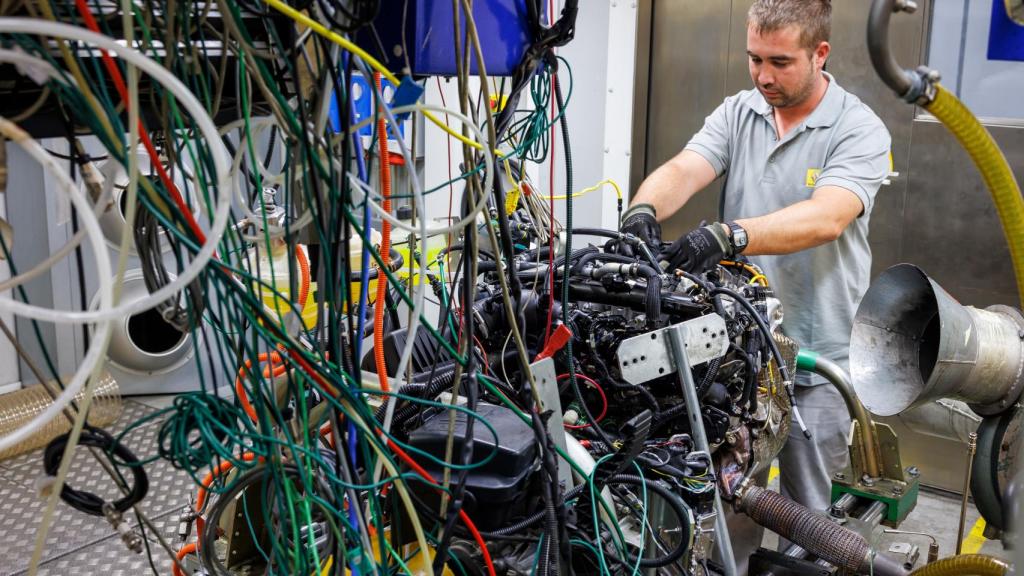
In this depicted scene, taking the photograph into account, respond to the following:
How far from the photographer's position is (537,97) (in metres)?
1.66

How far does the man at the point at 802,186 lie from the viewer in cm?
274

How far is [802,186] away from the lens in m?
3.04

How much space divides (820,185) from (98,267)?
2.43 m

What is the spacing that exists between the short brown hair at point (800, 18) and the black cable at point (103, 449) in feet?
7.94

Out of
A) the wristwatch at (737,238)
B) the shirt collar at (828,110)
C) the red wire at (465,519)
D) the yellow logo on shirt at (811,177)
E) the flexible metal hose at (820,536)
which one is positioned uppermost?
the shirt collar at (828,110)

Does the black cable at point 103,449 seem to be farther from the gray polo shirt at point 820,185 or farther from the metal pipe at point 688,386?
the gray polo shirt at point 820,185

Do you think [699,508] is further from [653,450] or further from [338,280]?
[338,280]

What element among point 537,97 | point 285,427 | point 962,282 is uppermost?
point 537,97

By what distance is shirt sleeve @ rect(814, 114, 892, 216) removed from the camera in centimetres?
281

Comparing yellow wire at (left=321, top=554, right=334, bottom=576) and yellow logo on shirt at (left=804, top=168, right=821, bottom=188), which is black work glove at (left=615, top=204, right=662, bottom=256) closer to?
yellow logo on shirt at (left=804, top=168, right=821, bottom=188)

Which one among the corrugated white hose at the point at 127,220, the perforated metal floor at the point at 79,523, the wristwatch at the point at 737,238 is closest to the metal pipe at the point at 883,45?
the corrugated white hose at the point at 127,220

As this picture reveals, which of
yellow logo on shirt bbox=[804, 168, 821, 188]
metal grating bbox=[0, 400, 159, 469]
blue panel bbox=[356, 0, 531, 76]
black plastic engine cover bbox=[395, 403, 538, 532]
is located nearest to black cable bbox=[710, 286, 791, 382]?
black plastic engine cover bbox=[395, 403, 538, 532]

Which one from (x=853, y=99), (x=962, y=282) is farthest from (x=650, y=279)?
(x=962, y=282)

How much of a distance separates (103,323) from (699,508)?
1191 mm
